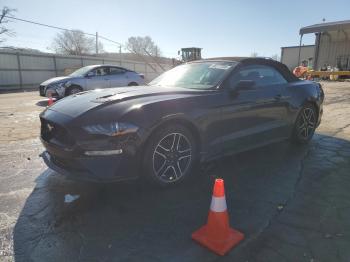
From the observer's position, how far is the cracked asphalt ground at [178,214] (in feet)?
7.64

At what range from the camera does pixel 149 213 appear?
288 centimetres

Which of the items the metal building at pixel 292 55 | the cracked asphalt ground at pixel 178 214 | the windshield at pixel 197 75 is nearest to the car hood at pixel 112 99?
the windshield at pixel 197 75

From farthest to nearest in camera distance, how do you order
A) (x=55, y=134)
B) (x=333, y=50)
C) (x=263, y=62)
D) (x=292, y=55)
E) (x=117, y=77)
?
(x=292, y=55), (x=333, y=50), (x=117, y=77), (x=263, y=62), (x=55, y=134)

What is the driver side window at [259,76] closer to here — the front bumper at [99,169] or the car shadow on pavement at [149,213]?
the car shadow on pavement at [149,213]

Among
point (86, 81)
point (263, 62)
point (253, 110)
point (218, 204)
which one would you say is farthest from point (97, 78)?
point (218, 204)

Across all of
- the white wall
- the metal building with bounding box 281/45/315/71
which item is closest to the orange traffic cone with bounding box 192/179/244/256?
the white wall

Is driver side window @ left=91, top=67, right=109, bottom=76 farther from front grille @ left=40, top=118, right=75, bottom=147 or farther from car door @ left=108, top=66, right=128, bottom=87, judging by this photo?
front grille @ left=40, top=118, right=75, bottom=147

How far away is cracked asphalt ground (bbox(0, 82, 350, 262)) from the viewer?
2.33 meters

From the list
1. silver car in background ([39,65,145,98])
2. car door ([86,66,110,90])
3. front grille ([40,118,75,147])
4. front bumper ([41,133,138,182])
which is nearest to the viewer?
front bumper ([41,133,138,182])

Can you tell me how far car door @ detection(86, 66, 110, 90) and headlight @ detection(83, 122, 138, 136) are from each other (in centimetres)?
870

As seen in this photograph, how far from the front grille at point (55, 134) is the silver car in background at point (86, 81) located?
777 cm

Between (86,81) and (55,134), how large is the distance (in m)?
8.30

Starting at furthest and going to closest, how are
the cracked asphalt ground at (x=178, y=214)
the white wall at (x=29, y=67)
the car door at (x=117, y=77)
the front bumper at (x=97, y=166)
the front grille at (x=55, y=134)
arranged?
the white wall at (x=29, y=67)
the car door at (x=117, y=77)
the front grille at (x=55, y=134)
the front bumper at (x=97, y=166)
the cracked asphalt ground at (x=178, y=214)

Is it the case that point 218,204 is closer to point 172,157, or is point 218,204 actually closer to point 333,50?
point 172,157
